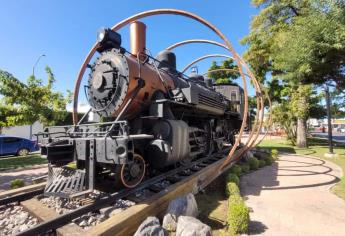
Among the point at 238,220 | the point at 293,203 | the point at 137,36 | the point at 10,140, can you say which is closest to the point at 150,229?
the point at 238,220

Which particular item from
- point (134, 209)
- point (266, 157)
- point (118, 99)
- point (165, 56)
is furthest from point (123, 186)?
point (266, 157)

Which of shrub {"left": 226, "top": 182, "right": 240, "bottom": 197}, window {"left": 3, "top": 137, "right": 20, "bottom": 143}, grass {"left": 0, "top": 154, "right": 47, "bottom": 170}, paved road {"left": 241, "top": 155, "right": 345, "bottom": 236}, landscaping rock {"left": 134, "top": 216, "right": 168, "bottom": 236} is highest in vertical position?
window {"left": 3, "top": 137, "right": 20, "bottom": 143}

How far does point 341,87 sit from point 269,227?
15531 mm

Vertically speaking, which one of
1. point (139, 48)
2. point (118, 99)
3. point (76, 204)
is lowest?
point (76, 204)

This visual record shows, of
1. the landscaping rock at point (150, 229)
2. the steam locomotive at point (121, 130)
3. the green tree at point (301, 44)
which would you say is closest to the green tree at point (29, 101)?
the steam locomotive at point (121, 130)

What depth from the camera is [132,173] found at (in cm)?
478

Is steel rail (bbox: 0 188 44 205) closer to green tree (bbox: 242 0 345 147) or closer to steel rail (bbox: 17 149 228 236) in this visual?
steel rail (bbox: 17 149 228 236)

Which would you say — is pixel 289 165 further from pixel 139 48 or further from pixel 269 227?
pixel 139 48

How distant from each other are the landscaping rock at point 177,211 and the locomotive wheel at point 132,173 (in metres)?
0.97

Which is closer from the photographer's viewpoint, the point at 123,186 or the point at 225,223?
the point at 225,223

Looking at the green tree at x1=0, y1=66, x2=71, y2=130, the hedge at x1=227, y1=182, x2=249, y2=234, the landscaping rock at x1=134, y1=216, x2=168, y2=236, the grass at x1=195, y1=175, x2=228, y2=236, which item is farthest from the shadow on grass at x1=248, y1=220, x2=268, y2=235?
the green tree at x1=0, y1=66, x2=71, y2=130

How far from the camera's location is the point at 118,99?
532 cm

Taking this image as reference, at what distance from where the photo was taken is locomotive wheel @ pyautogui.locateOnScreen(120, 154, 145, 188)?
4.56 metres

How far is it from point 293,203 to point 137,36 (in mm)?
6190
